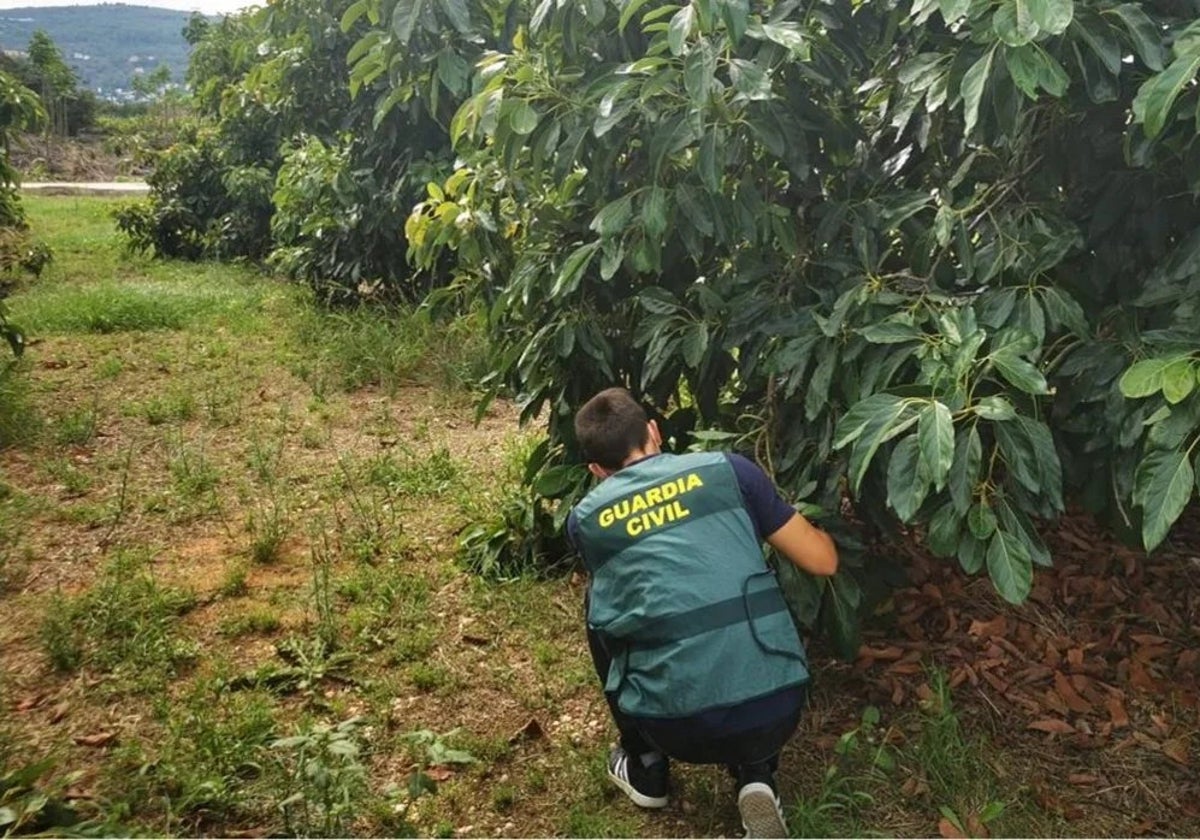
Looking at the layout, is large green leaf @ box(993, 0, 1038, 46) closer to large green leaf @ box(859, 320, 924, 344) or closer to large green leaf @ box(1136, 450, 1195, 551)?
large green leaf @ box(859, 320, 924, 344)

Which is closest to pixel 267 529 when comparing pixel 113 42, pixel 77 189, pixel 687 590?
pixel 687 590

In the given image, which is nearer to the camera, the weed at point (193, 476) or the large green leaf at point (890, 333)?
the large green leaf at point (890, 333)

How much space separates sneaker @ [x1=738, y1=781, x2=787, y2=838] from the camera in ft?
6.60

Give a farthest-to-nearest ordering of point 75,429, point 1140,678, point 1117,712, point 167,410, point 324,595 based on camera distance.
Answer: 1. point 167,410
2. point 75,429
3. point 324,595
4. point 1140,678
5. point 1117,712

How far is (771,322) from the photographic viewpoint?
2.32 metres

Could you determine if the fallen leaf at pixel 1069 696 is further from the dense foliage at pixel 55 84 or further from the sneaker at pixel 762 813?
the dense foliage at pixel 55 84

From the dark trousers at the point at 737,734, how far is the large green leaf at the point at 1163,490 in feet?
2.44

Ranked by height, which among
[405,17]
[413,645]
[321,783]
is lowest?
[413,645]

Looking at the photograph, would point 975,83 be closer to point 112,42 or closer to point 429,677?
point 429,677

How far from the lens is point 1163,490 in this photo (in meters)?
1.66

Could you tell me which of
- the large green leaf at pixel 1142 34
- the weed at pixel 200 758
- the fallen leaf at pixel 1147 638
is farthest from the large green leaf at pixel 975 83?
the weed at pixel 200 758

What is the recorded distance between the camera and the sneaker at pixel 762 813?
201 centimetres

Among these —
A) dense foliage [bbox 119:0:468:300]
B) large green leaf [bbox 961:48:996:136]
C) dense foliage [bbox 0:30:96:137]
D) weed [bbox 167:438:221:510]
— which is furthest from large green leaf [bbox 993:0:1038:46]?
dense foliage [bbox 0:30:96:137]

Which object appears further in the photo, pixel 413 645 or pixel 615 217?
pixel 413 645
